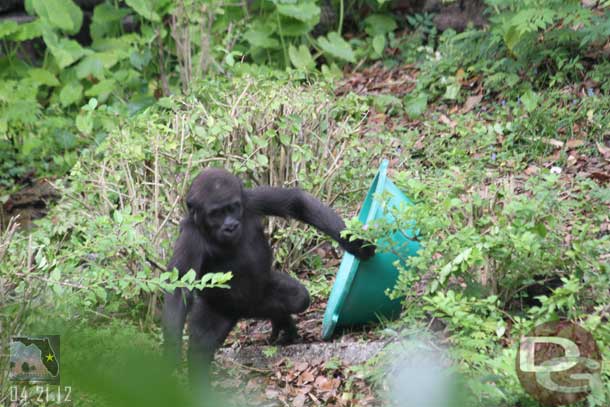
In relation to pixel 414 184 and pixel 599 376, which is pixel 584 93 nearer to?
pixel 414 184

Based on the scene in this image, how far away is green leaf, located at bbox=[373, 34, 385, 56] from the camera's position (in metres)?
9.20

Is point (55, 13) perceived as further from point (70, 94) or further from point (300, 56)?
point (300, 56)

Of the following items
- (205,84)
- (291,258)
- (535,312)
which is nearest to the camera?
(535,312)

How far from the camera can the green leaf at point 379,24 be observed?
952 centimetres

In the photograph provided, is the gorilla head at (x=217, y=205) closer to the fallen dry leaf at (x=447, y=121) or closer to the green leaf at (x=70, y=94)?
the fallen dry leaf at (x=447, y=121)

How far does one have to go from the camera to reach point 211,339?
4.76 m

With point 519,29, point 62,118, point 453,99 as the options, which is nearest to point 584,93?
point 519,29

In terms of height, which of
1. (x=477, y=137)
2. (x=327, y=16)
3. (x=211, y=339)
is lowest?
(x=211, y=339)

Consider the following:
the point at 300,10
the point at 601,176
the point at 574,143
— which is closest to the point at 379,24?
the point at 300,10

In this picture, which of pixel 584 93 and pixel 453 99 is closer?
pixel 584 93

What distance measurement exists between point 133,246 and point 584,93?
13.4 feet

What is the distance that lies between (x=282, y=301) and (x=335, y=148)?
1456 mm

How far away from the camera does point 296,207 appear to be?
→ 16.2 ft

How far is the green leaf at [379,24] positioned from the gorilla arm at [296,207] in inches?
197
